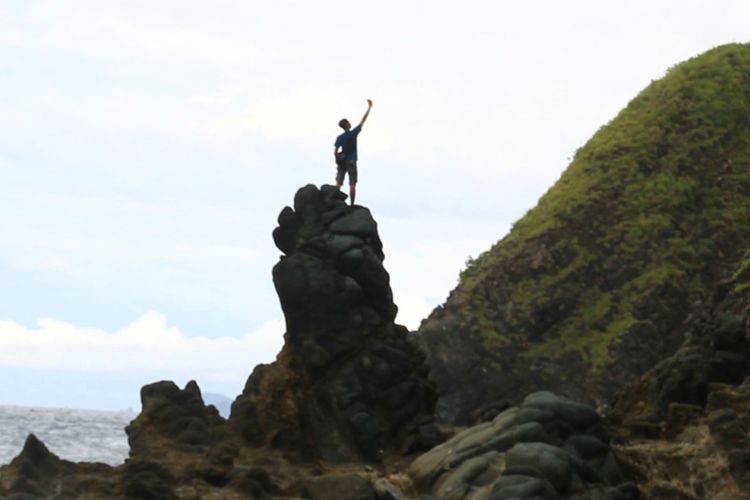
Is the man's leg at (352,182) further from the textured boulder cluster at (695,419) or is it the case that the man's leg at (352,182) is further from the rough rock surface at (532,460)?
the textured boulder cluster at (695,419)

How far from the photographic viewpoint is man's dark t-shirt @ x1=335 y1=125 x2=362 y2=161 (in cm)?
4009

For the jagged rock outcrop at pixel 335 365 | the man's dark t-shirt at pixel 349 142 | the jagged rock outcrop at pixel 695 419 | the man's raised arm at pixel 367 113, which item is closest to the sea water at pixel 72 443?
the jagged rock outcrop at pixel 335 365

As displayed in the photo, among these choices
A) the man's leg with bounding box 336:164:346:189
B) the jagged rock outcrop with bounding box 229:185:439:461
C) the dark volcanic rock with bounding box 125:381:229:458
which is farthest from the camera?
the man's leg with bounding box 336:164:346:189

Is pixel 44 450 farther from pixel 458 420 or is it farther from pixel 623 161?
pixel 623 161

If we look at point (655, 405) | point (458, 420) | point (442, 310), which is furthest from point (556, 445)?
point (442, 310)

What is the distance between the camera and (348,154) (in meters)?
40.4

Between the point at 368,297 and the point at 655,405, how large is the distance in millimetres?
8983

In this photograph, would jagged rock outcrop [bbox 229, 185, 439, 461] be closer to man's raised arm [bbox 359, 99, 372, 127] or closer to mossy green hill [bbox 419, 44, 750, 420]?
man's raised arm [bbox 359, 99, 372, 127]

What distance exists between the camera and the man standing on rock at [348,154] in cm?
4012

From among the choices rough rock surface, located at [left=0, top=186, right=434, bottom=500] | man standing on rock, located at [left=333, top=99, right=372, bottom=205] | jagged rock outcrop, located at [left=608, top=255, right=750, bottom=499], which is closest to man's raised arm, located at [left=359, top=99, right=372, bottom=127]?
man standing on rock, located at [left=333, top=99, right=372, bottom=205]

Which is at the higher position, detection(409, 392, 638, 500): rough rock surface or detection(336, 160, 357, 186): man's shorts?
detection(336, 160, 357, 186): man's shorts

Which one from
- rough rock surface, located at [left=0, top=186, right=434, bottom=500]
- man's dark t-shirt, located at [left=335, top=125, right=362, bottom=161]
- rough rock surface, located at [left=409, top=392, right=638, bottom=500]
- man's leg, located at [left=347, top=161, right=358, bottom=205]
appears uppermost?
man's dark t-shirt, located at [left=335, top=125, right=362, bottom=161]

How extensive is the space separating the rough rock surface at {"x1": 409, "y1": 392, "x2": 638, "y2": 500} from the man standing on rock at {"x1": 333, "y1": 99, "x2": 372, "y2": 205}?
1008 centimetres

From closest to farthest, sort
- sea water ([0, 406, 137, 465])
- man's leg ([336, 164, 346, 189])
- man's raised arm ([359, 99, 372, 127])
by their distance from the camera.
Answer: man's raised arm ([359, 99, 372, 127]) → man's leg ([336, 164, 346, 189]) → sea water ([0, 406, 137, 465])
